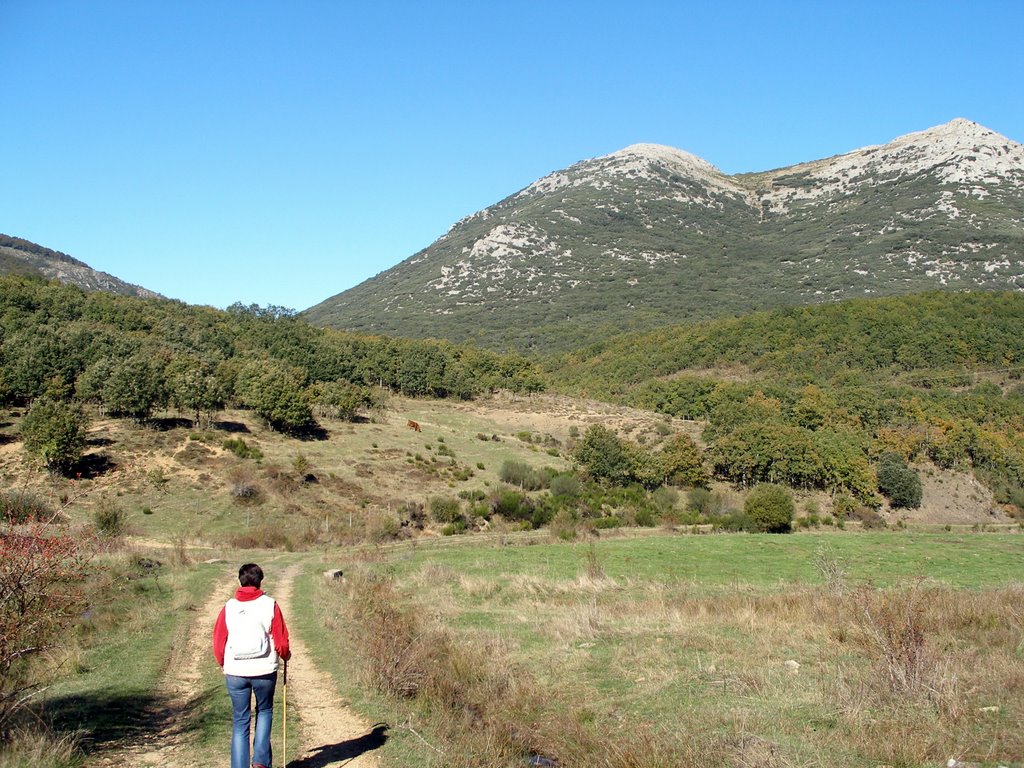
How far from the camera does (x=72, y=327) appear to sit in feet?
207

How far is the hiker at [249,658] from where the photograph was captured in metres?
6.00

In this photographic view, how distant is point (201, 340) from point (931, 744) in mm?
86347

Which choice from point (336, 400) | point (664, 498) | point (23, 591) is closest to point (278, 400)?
point (336, 400)

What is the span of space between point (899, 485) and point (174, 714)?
71283 mm

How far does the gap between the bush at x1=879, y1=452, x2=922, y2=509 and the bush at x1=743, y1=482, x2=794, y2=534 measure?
2586cm

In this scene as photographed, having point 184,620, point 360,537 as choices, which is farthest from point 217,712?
point 360,537

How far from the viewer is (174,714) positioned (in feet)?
26.6

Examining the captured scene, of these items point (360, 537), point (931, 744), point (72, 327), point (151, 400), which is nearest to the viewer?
point (931, 744)

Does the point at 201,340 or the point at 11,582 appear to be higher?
the point at 201,340

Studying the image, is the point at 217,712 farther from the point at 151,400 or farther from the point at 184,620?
the point at 151,400

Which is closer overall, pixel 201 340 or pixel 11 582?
pixel 11 582

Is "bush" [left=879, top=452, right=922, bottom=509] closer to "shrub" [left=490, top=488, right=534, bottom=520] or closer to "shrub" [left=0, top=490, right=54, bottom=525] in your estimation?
"shrub" [left=490, top=488, right=534, bottom=520]

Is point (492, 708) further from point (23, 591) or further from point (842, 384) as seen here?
point (842, 384)

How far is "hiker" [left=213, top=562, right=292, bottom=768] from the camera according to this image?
19.7 feet
